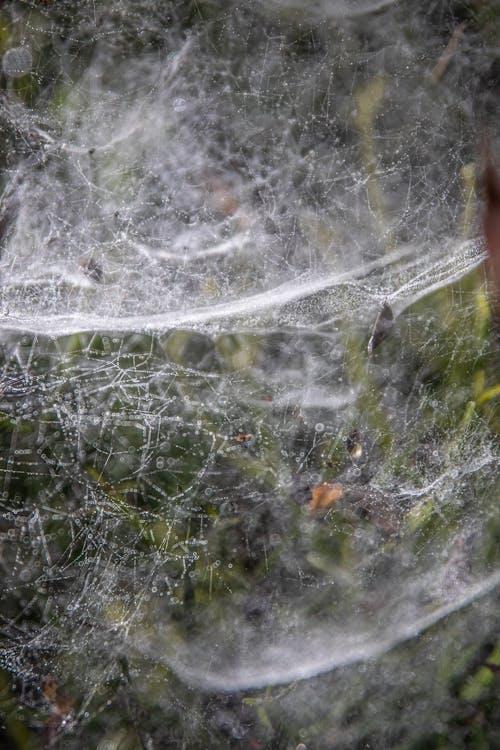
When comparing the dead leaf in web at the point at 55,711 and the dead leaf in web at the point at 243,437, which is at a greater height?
the dead leaf in web at the point at 243,437

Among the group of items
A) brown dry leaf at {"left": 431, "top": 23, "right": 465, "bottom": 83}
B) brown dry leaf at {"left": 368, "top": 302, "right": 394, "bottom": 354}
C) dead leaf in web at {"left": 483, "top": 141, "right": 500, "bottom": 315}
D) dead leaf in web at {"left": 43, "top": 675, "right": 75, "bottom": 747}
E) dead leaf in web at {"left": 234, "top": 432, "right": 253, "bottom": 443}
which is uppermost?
brown dry leaf at {"left": 431, "top": 23, "right": 465, "bottom": 83}

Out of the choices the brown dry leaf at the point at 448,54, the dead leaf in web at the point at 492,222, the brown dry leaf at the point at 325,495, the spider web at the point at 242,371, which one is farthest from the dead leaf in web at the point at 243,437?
the brown dry leaf at the point at 448,54

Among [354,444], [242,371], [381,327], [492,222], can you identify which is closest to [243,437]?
[242,371]

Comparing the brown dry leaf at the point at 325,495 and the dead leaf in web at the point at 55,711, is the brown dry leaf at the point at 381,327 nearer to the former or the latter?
the brown dry leaf at the point at 325,495

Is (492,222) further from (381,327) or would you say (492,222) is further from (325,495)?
(325,495)

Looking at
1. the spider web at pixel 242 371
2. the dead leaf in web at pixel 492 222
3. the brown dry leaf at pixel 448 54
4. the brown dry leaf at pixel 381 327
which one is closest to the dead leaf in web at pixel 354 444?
the spider web at pixel 242 371

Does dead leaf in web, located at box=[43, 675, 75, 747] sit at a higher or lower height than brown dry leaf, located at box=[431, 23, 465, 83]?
lower

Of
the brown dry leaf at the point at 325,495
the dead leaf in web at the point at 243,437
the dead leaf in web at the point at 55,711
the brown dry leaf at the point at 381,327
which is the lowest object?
the dead leaf in web at the point at 55,711

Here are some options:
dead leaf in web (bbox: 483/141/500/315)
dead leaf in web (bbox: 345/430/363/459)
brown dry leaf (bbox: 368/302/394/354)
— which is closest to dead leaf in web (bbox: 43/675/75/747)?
dead leaf in web (bbox: 345/430/363/459)

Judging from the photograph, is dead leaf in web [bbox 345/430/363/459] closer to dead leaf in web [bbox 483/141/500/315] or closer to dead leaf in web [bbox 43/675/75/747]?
dead leaf in web [bbox 483/141/500/315]
